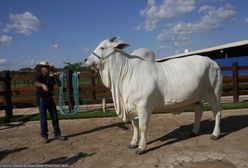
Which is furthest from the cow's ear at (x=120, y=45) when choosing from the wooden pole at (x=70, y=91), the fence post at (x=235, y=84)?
the fence post at (x=235, y=84)

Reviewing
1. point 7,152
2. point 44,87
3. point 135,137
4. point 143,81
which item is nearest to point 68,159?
point 135,137

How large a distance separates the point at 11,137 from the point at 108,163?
3375 millimetres

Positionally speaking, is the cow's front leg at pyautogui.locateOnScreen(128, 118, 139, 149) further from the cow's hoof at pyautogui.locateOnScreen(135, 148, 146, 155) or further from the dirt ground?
the cow's hoof at pyautogui.locateOnScreen(135, 148, 146, 155)

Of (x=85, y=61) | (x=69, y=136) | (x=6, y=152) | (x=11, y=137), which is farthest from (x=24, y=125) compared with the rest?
(x=85, y=61)

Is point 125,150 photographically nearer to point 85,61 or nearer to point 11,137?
point 85,61

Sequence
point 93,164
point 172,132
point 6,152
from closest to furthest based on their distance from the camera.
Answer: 1. point 93,164
2. point 6,152
3. point 172,132

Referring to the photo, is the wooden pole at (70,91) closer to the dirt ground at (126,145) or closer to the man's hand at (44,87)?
the dirt ground at (126,145)

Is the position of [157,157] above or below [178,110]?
below

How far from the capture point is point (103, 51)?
5441 mm

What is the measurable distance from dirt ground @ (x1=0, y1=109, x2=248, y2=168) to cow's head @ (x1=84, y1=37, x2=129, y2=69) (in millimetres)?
1651

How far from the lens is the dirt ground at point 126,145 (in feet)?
Answer: 15.8

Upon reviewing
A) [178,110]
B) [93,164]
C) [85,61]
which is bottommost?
[93,164]

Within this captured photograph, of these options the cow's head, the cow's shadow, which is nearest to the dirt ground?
the cow's shadow

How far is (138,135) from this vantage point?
588 centimetres
